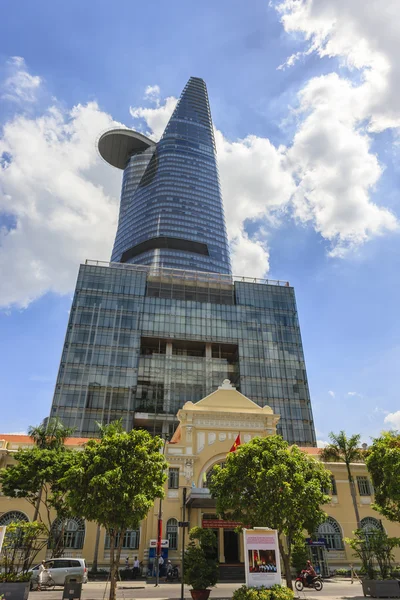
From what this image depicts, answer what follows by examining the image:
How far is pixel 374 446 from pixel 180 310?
6591cm

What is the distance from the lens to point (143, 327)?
87.9 metres

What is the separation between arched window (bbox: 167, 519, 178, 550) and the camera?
34.9m

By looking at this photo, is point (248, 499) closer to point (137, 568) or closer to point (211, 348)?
point (137, 568)

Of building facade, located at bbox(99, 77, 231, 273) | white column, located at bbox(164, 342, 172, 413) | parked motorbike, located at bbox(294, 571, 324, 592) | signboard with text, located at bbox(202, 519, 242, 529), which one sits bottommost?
parked motorbike, located at bbox(294, 571, 324, 592)

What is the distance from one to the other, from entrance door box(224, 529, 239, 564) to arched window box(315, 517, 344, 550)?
7651 millimetres

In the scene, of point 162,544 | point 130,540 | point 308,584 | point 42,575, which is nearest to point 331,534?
point 308,584

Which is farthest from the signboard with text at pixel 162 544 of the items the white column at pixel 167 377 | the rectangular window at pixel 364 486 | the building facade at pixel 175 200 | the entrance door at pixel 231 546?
the building facade at pixel 175 200

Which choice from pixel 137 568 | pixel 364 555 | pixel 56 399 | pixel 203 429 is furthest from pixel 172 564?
pixel 56 399

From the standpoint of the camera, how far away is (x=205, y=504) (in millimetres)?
34719

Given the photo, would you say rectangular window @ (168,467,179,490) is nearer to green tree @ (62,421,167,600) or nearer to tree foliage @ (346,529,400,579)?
green tree @ (62,421,167,600)

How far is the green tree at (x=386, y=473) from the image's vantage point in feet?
85.5

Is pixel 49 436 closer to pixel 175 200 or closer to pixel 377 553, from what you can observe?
pixel 377 553

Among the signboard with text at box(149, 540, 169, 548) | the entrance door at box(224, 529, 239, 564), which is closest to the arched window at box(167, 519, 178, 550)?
the signboard with text at box(149, 540, 169, 548)

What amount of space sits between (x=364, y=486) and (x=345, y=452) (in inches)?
179
